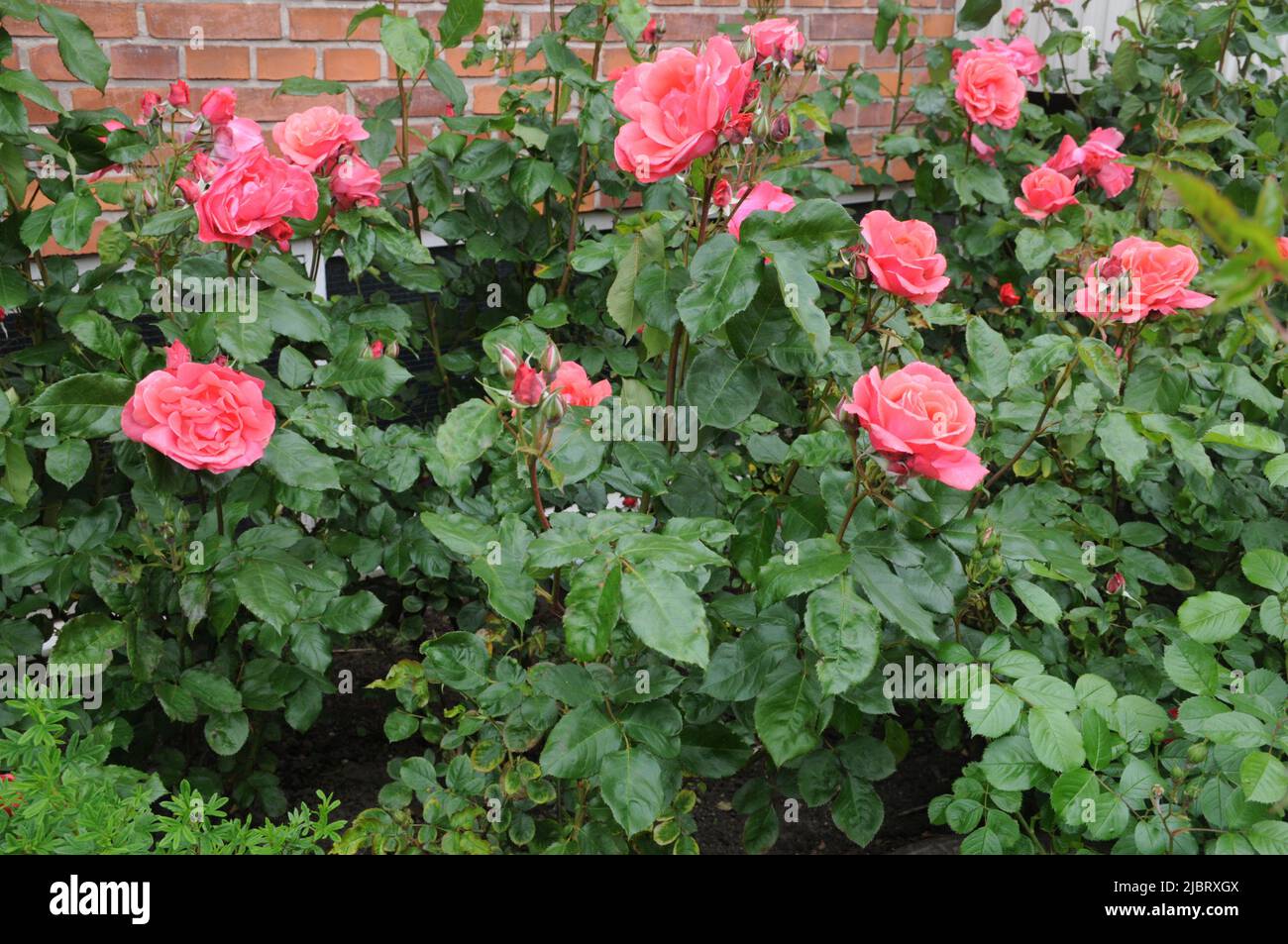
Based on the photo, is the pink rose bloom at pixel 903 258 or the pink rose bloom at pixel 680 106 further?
the pink rose bloom at pixel 903 258

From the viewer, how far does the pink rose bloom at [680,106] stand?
1242 mm

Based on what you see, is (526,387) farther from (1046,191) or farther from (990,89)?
(990,89)

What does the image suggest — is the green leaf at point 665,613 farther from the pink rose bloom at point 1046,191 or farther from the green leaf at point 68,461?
the pink rose bloom at point 1046,191

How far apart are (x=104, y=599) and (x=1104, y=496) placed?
1.90 meters

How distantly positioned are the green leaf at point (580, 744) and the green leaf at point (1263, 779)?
2.43 feet

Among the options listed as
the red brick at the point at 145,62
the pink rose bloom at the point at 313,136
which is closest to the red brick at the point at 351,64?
the red brick at the point at 145,62

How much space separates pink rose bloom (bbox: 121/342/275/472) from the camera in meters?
1.35

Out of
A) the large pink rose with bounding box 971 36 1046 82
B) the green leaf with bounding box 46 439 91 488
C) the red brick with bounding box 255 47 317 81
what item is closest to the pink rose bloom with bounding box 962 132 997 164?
the large pink rose with bounding box 971 36 1046 82

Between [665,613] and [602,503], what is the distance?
61cm

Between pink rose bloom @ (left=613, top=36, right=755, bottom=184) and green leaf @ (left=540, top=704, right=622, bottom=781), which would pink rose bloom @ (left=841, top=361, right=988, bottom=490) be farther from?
green leaf @ (left=540, top=704, right=622, bottom=781)

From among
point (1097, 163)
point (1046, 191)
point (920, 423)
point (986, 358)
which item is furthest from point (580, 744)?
point (1097, 163)

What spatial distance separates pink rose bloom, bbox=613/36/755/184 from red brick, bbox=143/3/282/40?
169 cm
